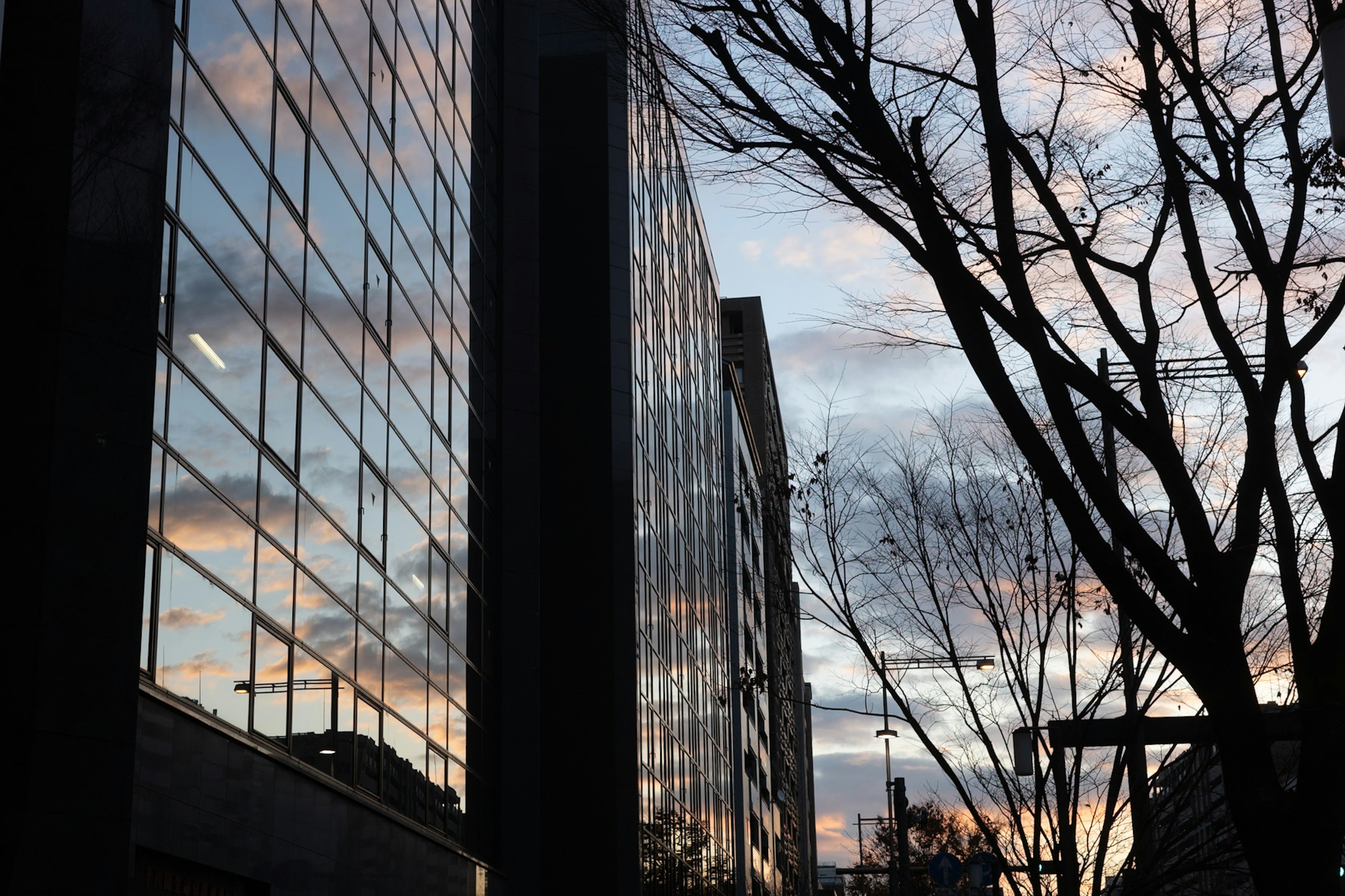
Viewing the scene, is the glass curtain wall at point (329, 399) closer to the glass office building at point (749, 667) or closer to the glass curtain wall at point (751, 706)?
the glass office building at point (749, 667)

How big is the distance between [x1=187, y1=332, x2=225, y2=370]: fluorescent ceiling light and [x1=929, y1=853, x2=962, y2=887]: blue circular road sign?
530 inches

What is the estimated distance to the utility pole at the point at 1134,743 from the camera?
13.9m

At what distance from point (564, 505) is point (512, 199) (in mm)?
8436

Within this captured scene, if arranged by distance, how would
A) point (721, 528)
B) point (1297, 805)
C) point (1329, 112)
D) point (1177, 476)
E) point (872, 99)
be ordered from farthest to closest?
point (721, 528)
point (872, 99)
point (1177, 476)
point (1297, 805)
point (1329, 112)

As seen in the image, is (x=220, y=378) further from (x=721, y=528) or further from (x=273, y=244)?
(x=721, y=528)

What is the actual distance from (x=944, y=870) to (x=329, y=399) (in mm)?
12226

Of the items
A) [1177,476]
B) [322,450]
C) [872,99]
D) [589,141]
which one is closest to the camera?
[1177,476]

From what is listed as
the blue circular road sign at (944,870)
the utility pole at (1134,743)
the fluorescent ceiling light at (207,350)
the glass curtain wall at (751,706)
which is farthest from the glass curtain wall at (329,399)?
the glass curtain wall at (751,706)

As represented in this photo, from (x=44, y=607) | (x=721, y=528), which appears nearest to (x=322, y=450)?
(x=44, y=607)

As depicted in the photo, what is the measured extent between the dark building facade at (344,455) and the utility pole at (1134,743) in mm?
6857

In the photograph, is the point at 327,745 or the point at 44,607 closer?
the point at 44,607

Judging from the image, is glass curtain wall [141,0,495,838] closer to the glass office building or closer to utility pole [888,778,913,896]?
utility pole [888,778,913,896]

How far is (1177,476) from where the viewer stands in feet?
23.9

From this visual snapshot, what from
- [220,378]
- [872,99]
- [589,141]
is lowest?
[872,99]
